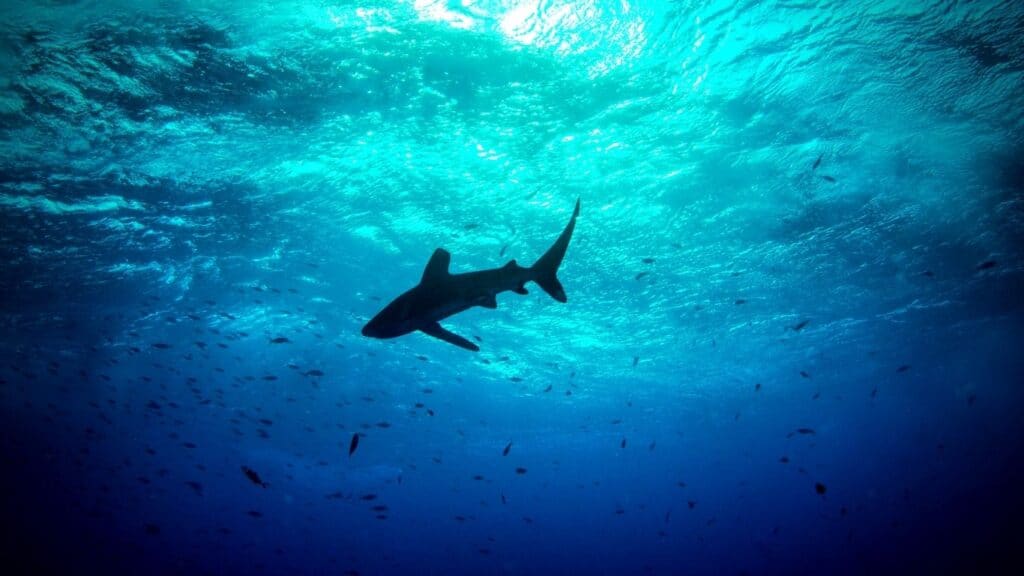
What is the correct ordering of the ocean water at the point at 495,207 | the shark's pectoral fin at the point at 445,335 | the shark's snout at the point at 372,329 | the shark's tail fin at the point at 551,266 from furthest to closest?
the ocean water at the point at 495,207, the shark's tail fin at the point at 551,266, the shark's pectoral fin at the point at 445,335, the shark's snout at the point at 372,329

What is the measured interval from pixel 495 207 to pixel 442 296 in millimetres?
9305

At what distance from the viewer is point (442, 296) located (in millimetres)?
4402

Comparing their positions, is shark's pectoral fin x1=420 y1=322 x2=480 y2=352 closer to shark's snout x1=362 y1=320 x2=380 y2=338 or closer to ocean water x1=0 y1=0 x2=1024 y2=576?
shark's snout x1=362 y1=320 x2=380 y2=338

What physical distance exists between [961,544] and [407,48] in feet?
294

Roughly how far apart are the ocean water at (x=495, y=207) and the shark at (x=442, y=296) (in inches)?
245

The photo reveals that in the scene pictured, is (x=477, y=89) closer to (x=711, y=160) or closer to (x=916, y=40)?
(x=711, y=160)

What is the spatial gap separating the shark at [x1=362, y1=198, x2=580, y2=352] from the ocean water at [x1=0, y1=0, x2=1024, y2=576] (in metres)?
Result: 6.23

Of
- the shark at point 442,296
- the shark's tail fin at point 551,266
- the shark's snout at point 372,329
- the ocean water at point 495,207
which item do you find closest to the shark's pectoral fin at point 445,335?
the shark at point 442,296

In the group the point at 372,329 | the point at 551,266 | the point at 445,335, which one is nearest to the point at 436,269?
the point at 445,335

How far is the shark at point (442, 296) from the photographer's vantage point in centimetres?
432

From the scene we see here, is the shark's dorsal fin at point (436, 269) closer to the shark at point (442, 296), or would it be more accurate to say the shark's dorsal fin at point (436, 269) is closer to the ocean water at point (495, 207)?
the shark at point (442, 296)

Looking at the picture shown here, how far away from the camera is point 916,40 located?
9203mm

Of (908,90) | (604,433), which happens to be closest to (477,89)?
(908,90)

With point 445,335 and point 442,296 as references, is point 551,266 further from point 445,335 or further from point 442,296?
point 445,335
